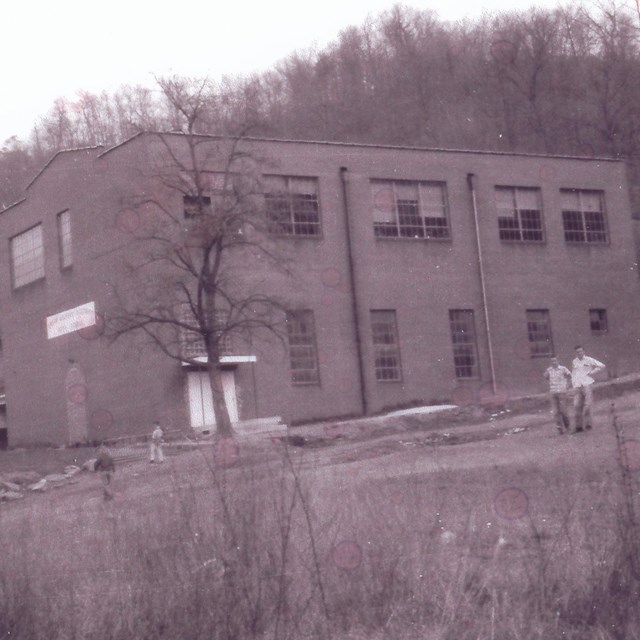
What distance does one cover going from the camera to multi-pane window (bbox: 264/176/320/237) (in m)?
41.5

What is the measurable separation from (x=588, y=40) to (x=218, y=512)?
234ft

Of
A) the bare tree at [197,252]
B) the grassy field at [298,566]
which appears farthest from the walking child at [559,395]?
the grassy field at [298,566]

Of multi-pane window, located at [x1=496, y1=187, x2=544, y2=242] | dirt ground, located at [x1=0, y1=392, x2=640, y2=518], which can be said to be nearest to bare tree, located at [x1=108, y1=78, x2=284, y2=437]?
dirt ground, located at [x1=0, y1=392, x2=640, y2=518]

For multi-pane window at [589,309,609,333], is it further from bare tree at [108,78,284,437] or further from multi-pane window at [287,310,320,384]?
bare tree at [108,78,284,437]

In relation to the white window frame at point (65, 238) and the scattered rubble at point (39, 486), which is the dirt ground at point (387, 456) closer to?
the scattered rubble at point (39, 486)

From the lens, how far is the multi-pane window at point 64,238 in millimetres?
44938

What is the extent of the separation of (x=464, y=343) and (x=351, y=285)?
5.00 meters

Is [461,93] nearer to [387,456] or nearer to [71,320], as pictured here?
[71,320]

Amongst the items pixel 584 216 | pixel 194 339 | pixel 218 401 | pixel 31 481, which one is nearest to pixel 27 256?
pixel 194 339

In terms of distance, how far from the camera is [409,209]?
147 ft

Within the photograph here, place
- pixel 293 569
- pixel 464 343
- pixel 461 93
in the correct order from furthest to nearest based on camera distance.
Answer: pixel 461 93 → pixel 464 343 → pixel 293 569

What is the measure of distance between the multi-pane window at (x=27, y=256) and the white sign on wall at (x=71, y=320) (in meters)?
2.29

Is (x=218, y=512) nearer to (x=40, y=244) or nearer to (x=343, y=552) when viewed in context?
(x=343, y=552)

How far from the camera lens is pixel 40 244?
154 ft
